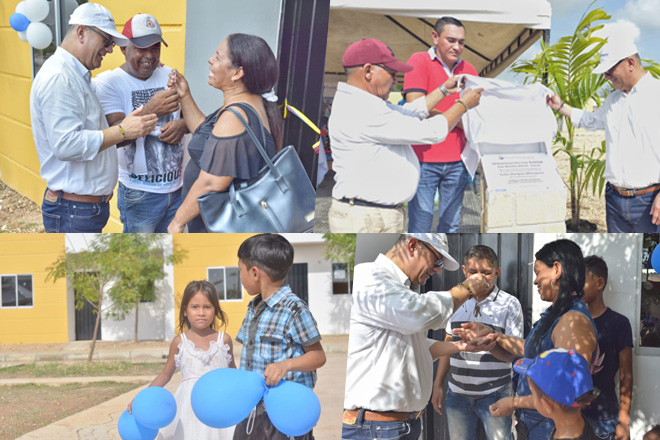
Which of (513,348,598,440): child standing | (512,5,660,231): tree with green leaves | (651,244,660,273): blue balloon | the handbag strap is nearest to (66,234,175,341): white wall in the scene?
the handbag strap

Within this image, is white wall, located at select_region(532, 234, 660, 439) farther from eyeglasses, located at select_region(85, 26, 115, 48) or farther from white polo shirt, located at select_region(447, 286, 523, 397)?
eyeglasses, located at select_region(85, 26, 115, 48)

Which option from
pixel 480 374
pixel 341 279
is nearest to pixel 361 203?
pixel 341 279

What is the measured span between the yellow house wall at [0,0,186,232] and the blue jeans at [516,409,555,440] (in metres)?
2.30

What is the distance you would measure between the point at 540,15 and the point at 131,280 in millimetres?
2522

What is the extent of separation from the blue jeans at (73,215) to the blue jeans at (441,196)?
1610 mm

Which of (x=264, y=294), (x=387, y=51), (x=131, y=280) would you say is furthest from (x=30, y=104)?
(x=387, y=51)

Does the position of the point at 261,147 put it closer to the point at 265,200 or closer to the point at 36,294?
the point at 265,200

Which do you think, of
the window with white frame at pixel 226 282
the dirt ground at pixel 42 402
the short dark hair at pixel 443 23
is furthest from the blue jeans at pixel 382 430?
the short dark hair at pixel 443 23

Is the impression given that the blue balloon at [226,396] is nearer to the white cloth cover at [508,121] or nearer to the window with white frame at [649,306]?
the white cloth cover at [508,121]

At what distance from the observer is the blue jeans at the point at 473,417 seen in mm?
3770

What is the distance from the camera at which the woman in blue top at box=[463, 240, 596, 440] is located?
3.61m

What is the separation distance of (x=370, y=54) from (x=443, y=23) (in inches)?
15.9

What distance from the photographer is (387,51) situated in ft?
11.9

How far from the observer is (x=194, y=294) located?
3826 millimetres
